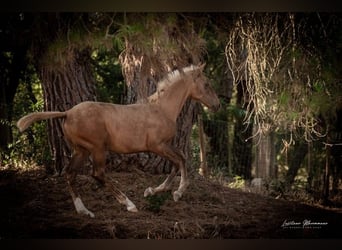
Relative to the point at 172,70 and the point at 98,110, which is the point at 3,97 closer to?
the point at 98,110

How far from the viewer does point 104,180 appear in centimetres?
457

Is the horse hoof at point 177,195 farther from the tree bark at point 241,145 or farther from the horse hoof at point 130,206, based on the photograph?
the tree bark at point 241,145

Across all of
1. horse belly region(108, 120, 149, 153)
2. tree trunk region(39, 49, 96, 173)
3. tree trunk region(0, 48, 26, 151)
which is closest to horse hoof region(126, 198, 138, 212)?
horse belly region(108, 120, 149, 153)

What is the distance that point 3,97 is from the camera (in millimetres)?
4664

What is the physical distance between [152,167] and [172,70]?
Result: 729 mm

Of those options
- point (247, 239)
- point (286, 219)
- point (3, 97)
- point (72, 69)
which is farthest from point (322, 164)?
point (3, 97)

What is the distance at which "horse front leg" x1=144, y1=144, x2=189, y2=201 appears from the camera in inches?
180

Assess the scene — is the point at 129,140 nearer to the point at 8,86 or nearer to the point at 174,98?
the point at 174,98

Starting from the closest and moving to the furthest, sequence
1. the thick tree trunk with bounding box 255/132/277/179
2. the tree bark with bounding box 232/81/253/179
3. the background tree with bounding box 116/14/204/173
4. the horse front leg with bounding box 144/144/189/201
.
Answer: the background tree with bounding box 116/14/204/173
the horse front leg with bounding box 144/144/189/201
the thick tree trunk with bounding box 255/132/277/179
the tree bark with bounding box 232/81/253/179

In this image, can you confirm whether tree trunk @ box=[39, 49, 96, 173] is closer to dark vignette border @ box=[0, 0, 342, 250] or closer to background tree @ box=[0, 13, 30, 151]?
background tree @ box=[0, 13, 30, 151]

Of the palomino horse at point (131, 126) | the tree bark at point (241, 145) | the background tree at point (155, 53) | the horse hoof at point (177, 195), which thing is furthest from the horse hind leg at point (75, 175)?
the tree bark at point (241, 145)

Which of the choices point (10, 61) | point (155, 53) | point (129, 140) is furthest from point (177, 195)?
point (10, 61)

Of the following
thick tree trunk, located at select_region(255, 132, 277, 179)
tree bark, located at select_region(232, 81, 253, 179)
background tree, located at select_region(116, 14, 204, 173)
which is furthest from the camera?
tree bark, located at select_region(232, 81, 253, 179)

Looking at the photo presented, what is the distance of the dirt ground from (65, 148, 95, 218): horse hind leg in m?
0.04
